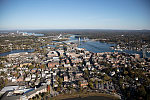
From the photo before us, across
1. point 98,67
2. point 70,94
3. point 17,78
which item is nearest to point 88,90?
point 70,94

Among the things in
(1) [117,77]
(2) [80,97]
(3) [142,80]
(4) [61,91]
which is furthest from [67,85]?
(3) [142,80]

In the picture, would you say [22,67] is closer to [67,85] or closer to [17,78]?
[17,78]

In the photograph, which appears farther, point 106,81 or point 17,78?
point 17,78

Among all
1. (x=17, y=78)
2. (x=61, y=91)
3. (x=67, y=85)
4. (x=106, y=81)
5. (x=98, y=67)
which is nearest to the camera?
(x=61, y=91)

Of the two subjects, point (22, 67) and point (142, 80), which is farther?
point (22, 67)

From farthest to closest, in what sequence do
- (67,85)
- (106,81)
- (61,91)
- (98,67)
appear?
(98,67) → (106,81) → (67,85) → (61,91)

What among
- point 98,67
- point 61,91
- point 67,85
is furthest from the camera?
point 98,67

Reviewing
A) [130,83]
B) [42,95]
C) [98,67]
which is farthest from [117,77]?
[42,95]

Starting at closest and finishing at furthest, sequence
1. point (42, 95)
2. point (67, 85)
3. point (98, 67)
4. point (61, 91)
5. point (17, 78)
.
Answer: point (42, 95), point (61, 91), point (67, 85), point (17, 78), point (98, 67)

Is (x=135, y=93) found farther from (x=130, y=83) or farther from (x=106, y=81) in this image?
(x=106, y=81)
